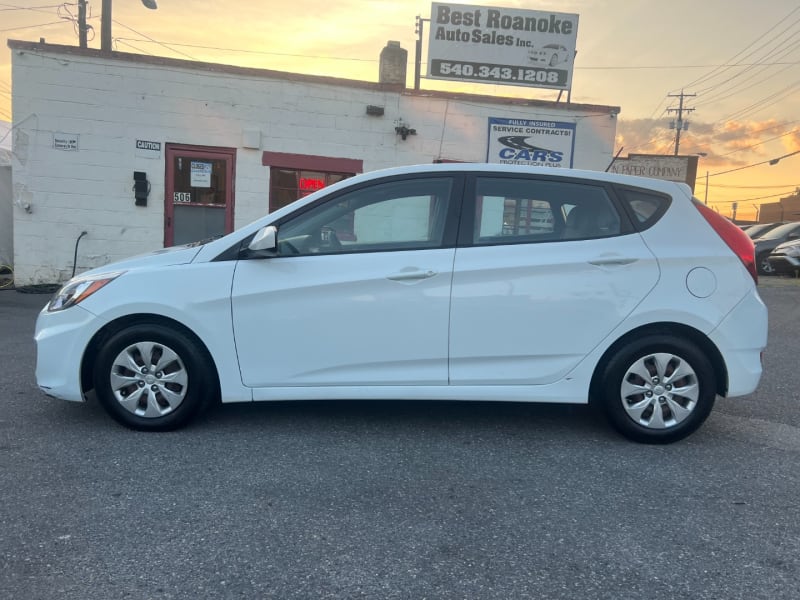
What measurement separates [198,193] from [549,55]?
747 centimetres

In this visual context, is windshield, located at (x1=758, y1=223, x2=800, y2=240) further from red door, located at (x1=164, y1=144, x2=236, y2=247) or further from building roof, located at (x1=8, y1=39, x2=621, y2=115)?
red door, located at (x1=164, y1=144, x2=236, y2=247)

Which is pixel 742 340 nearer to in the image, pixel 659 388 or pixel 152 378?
pixel 659 388

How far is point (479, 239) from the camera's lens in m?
3.86

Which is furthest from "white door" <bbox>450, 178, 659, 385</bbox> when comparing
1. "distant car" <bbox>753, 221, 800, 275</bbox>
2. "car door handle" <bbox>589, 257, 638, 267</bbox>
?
"distant car" <bbox>753, 221, 800, 275</bbox>

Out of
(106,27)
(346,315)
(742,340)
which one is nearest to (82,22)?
(106,27)

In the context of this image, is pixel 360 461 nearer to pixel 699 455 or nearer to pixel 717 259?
pixel 699 455

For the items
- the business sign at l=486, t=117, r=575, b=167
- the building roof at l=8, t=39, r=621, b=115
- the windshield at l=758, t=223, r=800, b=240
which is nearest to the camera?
the building roof at l=8, t=39, r=621, b=115

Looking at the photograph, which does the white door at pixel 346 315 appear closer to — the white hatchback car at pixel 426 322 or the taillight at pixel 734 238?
the white hatchback car at pixel 426 322

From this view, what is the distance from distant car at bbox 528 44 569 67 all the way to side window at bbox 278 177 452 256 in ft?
32.1

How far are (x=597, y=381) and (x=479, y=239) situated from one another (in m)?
1.16

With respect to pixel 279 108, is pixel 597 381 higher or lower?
lower

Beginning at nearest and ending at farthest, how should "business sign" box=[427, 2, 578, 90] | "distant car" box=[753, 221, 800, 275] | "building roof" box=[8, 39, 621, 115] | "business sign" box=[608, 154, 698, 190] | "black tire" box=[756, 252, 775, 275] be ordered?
"building roof" box=[8, 39, 621, 115]
"business sign" box=[427, 2, 578, 90]
"black tire" box=[756, 252, 775, 275]
"distant car" box=[753, 221, 800, 275]
"business sign" box=[608, 154, 698, 190]

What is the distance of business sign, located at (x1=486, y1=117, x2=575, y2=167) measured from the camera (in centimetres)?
1170

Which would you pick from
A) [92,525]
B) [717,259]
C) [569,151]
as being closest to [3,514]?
[92,525]
